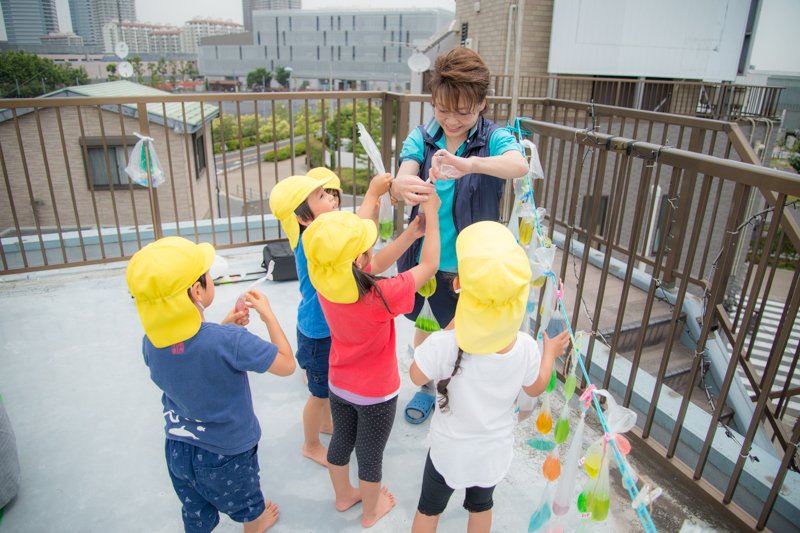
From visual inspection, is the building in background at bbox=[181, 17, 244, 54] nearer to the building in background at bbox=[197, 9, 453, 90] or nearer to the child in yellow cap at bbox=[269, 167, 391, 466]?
the building in background at bbox=[197, 9, 453, 90]

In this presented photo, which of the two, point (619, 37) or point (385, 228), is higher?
point (619, 37)

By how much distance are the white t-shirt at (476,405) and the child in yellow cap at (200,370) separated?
56 cm

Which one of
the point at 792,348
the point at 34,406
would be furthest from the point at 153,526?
the point at 792,348

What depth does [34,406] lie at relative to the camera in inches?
106

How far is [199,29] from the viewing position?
10775 cm

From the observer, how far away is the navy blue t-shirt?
1624mm

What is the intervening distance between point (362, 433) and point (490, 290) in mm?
887

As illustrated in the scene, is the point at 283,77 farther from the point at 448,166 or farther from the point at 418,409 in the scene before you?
the point at 448,166

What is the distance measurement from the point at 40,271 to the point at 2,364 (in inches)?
53.5

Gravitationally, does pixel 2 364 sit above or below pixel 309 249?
below

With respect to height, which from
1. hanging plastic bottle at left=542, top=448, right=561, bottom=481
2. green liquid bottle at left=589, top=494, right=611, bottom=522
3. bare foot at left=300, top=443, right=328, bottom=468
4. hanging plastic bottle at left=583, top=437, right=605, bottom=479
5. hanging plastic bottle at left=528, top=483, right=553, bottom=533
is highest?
hanging plastic bottle at left=583, top=437, right=605, bottom=479

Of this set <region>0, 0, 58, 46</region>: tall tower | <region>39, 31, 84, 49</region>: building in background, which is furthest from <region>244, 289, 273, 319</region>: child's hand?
<region>39, 31, 84, 49</region>: building in background

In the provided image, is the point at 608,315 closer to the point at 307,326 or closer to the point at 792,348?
the point at 307,326

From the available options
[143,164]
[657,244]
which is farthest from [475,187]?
[657,244]
